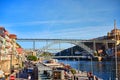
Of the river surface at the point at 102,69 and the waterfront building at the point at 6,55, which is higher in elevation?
the waterfront building at the point at 6,55

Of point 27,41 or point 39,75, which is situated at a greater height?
point 27,41

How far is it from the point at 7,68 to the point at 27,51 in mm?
90892

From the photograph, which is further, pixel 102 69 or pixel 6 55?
pixel 102 69

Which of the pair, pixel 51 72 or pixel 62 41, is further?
pixel 62 41

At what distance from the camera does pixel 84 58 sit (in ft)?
499

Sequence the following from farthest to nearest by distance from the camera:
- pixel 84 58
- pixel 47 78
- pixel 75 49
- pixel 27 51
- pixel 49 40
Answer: pixel 75 49 < pixel 84 58 < pixel 27 51 < pixel 49 40 < pixel 47 78

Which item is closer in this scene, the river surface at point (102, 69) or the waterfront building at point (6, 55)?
the waterfront building at point (6, 55)

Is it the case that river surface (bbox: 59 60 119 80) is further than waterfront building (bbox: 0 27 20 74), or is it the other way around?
river surface (bbox: 59 60 119 80)

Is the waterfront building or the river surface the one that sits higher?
the waterfront building

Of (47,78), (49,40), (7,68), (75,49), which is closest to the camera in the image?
(47,78)

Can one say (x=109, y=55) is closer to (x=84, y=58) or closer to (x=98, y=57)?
(x=98, y=57)

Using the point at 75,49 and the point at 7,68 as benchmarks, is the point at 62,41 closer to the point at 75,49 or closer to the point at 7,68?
the point at 75,49

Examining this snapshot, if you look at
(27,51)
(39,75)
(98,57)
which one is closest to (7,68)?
(39,75)

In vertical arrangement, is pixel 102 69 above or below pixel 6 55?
below
